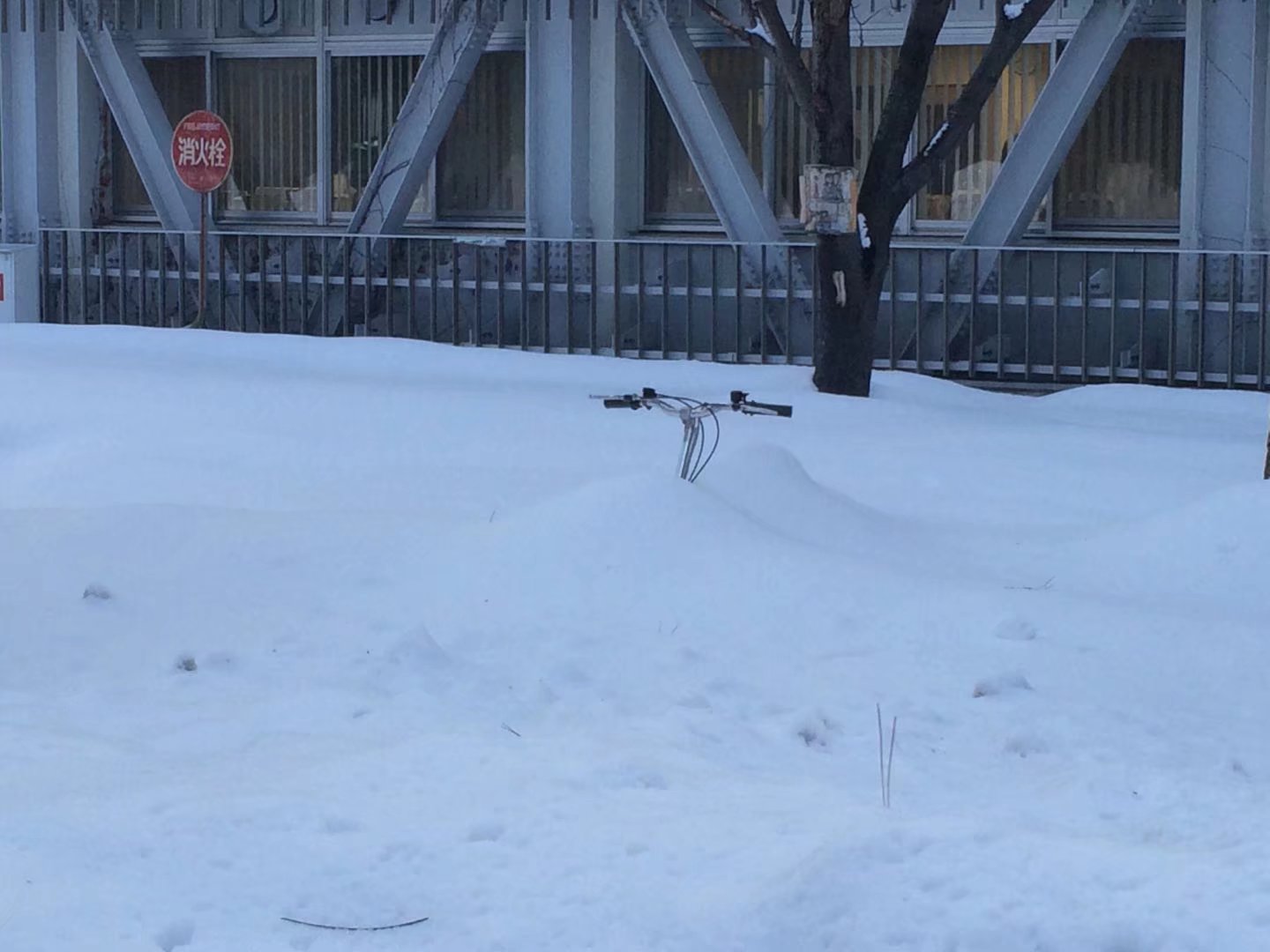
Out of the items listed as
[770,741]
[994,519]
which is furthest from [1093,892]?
[994,519]

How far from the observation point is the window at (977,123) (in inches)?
658

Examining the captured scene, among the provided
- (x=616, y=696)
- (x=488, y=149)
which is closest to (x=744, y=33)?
(x=488, y=149)

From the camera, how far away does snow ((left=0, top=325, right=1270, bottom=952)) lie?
14.7 ft

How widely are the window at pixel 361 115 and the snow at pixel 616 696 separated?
832cm

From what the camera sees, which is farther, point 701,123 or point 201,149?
point 201,149

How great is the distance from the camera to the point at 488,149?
62.1ft

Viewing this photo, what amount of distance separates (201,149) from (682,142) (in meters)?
4.14

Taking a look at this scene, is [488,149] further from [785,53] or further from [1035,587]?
[1035,587]

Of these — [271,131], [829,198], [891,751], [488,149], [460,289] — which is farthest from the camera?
[271,131]

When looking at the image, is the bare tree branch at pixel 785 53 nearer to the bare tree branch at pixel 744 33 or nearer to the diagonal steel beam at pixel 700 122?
the bare tree branch at pixel 744 33

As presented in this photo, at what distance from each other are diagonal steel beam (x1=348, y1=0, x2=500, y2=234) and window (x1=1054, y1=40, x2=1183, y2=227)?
17.0ft

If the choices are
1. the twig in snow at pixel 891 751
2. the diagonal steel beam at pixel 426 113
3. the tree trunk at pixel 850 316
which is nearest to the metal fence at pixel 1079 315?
the tree trunk at pixel 850 316

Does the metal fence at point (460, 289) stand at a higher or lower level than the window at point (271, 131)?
lower

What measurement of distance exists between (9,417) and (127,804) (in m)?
6.99
